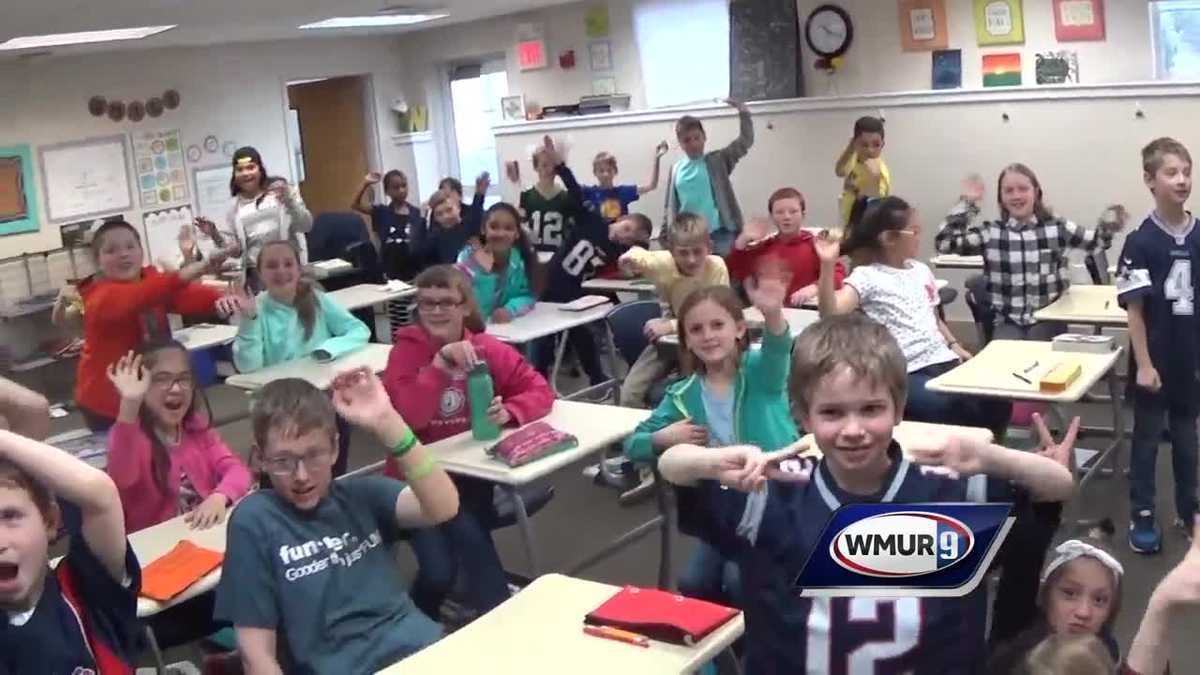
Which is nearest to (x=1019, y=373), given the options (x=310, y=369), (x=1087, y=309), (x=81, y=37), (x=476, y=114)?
(x=1087, y=309)

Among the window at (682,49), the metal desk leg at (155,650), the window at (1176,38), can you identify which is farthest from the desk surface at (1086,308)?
the window at (682,49)

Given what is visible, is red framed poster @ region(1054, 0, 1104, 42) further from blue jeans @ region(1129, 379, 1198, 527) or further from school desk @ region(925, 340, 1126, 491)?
blue jeans @ region(1129, 379, 1198, 527)

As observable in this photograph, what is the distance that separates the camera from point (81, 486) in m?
1.93

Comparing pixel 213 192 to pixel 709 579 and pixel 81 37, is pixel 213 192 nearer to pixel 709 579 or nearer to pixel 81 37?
pixel 81 37

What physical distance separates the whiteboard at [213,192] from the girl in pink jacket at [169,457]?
267 inches

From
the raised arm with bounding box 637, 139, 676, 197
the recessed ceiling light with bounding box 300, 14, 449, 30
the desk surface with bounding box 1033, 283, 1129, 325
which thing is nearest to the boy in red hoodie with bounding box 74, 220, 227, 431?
the desk surface with bounding box 1033, 283, 1129, 325

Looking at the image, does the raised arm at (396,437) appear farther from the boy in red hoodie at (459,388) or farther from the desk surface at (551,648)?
the boy in red hoodie at (459,388)

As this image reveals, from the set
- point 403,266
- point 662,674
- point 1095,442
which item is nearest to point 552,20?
point 403,266

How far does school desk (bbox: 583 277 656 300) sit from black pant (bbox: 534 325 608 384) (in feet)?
0.82

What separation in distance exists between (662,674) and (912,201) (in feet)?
19.7

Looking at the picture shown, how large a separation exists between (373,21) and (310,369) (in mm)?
5137

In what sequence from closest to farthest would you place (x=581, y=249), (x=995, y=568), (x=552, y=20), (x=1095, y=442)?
(x=995, y=568), (x=1095, y=442), (x=581, y=249), (x=552, y=20)

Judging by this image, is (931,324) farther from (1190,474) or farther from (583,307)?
(583,307)

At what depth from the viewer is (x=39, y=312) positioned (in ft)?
27.5
